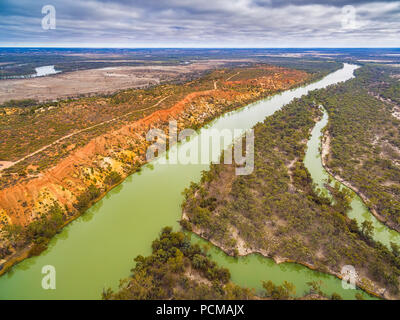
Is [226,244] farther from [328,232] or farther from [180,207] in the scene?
[328,232]

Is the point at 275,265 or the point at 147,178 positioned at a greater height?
Answer: the point at 147,178

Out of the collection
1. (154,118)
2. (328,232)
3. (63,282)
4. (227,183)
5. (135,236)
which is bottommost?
(63,282)

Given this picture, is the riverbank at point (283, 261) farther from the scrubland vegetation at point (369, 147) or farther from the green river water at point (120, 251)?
the scrubland vegetation at point (369, 147)

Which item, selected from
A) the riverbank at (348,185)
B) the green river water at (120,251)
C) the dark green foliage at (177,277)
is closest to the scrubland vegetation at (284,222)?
the green river water at (120,251)

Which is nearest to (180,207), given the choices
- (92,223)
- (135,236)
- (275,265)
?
(135,236)

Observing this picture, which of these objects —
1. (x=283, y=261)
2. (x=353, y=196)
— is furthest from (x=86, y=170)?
(x=353, y=196)

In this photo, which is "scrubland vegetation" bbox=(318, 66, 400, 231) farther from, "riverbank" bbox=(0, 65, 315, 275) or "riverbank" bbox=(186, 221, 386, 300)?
"riverbank" bbox=(0, 65, 315, 275)

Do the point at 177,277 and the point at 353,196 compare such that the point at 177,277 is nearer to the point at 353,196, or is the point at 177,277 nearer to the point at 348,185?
the point at 353,196
